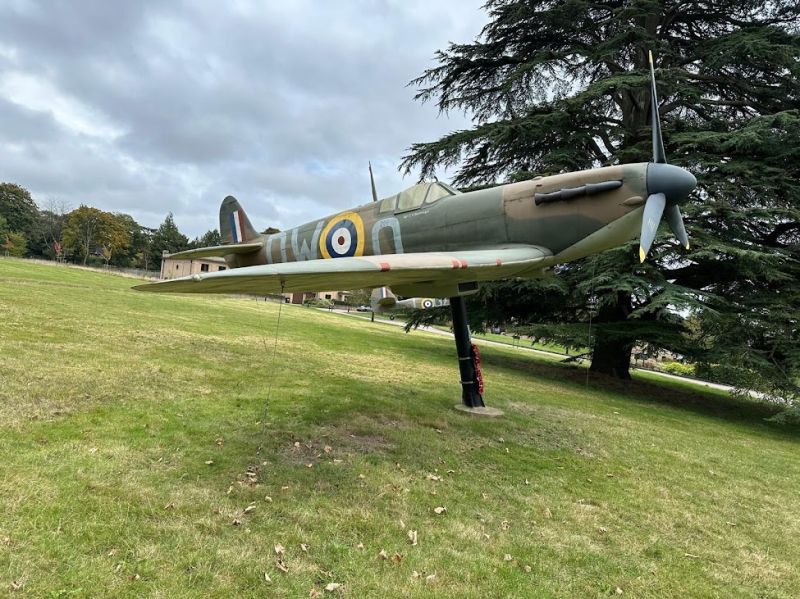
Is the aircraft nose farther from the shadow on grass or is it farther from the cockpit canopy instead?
the shadow on grass

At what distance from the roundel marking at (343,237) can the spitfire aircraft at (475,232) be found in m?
0.02

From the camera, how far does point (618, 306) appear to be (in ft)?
47.1

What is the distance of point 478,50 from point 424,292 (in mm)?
13382

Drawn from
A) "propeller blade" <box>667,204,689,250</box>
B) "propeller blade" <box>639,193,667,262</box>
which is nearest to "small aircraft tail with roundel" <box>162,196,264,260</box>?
"propeller blade" <box>639,193,667,262</box>

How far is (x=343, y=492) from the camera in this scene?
4.08 meters

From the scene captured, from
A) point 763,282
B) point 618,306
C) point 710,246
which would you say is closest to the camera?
point 710,246

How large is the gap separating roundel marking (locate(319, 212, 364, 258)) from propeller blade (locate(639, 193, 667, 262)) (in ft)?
12.9

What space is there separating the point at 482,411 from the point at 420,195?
3856 millimetres

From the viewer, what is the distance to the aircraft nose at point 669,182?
5.15m

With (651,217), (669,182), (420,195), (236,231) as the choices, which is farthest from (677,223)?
(236,231)

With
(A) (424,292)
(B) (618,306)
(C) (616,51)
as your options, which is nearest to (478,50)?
(C) (616,51)

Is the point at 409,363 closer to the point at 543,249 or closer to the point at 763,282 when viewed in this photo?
the point at 543,249

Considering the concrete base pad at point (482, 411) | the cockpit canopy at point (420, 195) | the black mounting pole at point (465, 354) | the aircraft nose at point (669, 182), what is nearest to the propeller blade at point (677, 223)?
the aircraft nose at point (669, 182)

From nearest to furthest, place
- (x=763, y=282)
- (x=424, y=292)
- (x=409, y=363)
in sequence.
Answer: (x=424, y=292) → (x=763, y=282) → (x=409, y=363)
